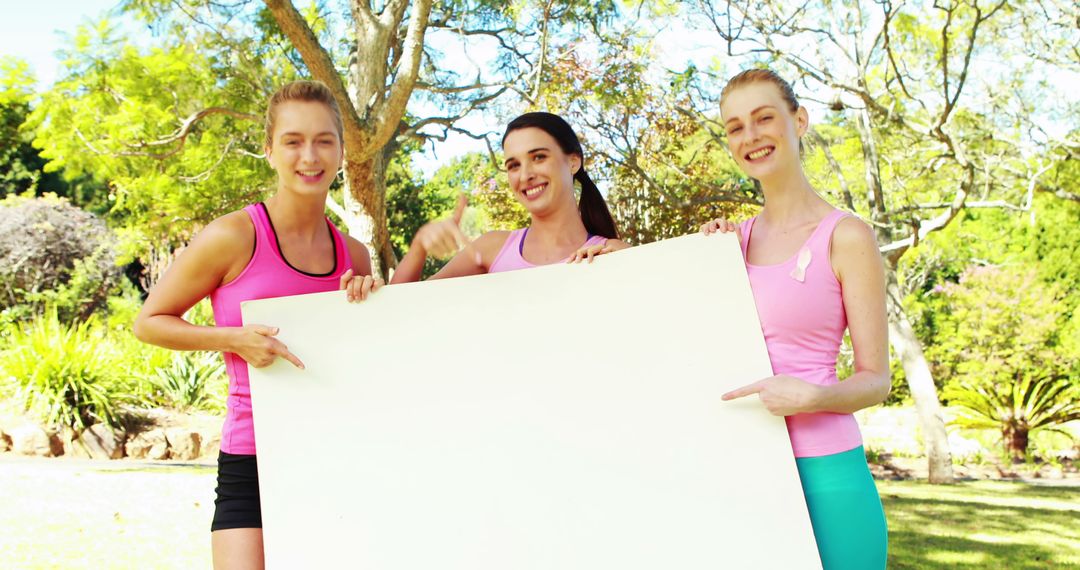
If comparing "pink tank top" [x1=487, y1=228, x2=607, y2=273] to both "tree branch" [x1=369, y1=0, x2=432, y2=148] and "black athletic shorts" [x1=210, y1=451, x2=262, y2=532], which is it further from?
"tree branch" [x1=369, y1=0, x2=432, y2=148]

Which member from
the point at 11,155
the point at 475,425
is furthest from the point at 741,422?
the point at 11,155

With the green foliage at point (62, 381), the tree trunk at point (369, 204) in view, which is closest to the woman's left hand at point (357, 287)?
the tree trunk at point (369, 204)

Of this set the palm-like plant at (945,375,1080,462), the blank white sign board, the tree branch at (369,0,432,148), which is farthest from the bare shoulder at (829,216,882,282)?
→ the palm-like plant at (945,375,1080,462)

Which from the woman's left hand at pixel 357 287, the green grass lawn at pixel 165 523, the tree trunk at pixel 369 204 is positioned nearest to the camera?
the woman's left hand at pixel 357 287

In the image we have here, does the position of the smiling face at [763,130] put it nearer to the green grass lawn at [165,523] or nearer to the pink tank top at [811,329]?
the pink tank top at [811,329]

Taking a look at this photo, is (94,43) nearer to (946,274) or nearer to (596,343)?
(596,343)

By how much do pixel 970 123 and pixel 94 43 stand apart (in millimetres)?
12040

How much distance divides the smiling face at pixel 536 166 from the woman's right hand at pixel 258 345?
2.43ft

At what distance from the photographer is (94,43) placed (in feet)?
37.4

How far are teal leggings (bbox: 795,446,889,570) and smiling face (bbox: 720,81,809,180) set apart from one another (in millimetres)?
632

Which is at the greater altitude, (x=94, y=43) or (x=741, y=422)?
(x=94, y=43)

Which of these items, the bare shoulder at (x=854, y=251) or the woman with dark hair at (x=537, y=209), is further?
the woman with dark hair at (x=537, y=209)

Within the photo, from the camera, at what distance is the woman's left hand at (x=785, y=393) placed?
1.74 m

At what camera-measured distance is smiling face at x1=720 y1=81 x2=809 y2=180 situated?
6.35 ft
